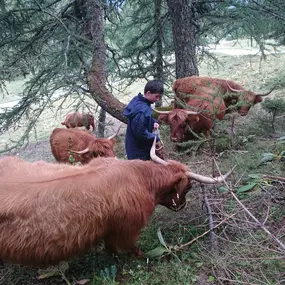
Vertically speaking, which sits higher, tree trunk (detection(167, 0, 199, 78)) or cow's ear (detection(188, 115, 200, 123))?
tree trunk (detection(167, 0, 199, 78))

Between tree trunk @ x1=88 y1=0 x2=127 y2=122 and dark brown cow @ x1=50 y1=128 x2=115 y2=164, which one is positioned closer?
dark brown cow @ x1=50 y1=128 x2=115 y2=164

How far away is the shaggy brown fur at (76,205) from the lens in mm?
3924

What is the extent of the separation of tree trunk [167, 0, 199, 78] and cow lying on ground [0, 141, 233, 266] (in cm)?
531

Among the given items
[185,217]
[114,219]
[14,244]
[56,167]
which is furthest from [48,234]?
[185,217]

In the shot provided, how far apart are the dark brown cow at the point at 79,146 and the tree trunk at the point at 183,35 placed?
9.72 feet

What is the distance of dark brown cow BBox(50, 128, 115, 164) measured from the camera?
782cm

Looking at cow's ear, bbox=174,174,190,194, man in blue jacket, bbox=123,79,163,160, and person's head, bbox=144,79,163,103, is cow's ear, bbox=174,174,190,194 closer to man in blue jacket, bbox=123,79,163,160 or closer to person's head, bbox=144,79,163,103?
man in blue jacket, bbox=123,79,163,160

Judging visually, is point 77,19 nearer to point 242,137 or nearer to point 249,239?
point 242,137

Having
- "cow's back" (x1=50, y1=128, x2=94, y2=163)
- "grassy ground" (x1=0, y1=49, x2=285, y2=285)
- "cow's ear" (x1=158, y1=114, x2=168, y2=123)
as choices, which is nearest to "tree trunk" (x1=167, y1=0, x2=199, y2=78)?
"cow's ear" (x1=158, y1=114, x2=168, y2=123)

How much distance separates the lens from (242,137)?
312 inches

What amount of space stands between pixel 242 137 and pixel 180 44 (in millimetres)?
3112

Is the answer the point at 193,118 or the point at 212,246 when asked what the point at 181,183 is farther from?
the point at 193,118

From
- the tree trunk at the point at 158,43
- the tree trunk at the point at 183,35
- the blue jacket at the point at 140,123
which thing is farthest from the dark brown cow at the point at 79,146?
the tree trunk at the point at 158,43

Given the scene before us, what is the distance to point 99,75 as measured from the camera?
8656 millimetres
